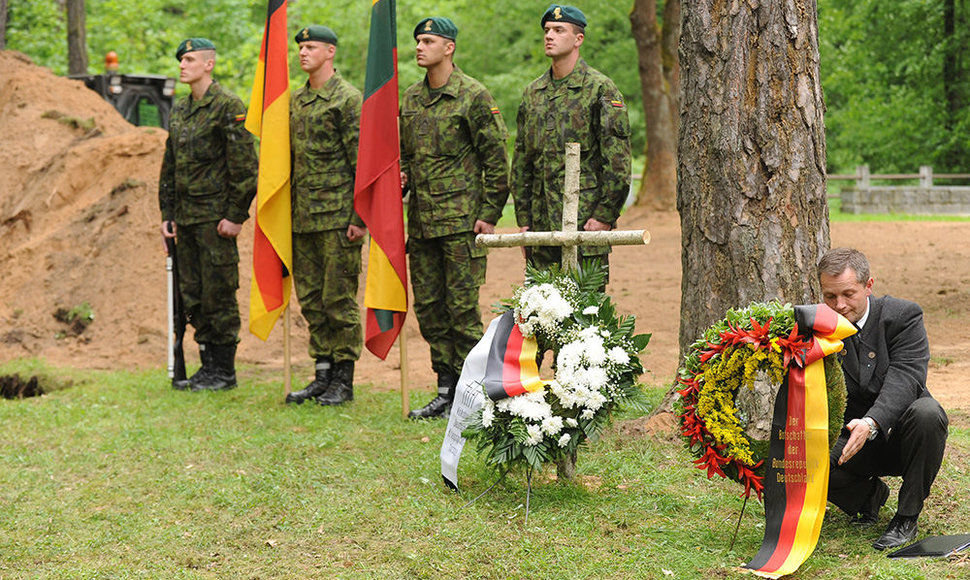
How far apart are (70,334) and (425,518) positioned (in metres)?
6.31

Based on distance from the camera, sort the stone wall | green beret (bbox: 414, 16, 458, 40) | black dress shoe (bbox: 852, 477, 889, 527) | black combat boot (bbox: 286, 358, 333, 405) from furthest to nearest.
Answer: the stone wall → black combat boot (bbox: 286, 358, 333, 405) → green beret (bbox: 414, 16, 458, 40) → black dress shoe (bbox: 852, 477, 889, 527)

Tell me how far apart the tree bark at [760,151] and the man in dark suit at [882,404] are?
42.3 inches

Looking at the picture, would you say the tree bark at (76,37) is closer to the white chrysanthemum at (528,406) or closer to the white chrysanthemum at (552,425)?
the white chrysanthemum at (528,406)

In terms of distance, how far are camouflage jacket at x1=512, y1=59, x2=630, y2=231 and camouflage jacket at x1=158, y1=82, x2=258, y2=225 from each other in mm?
2393

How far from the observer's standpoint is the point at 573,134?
6.11 meters

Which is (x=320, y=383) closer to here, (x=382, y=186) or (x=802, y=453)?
(x=382, y=186)

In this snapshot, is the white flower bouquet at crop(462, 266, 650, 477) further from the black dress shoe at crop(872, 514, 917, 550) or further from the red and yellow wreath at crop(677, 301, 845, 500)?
the black dress shoe at crop(872, 514, 917, 550)

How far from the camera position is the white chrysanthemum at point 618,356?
4.86 m

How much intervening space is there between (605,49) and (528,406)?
1023 inches

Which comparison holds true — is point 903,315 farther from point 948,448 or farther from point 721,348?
point 948,448

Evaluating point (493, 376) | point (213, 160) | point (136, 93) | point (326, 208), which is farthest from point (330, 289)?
point (136, 93)

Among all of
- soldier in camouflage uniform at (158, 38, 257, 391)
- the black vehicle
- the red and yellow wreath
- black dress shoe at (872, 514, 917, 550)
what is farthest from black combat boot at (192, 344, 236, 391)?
the black vehicle

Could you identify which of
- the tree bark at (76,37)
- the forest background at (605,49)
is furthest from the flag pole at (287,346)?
the forest background at (605,49)

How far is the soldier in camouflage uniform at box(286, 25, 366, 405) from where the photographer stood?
23.8ft
